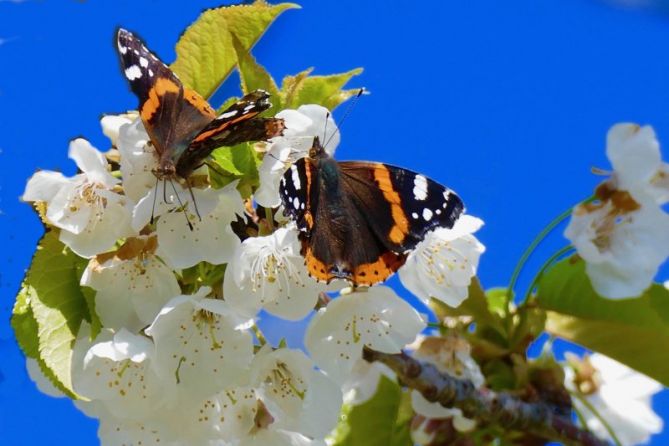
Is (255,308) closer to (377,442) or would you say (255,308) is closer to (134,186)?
(134,186)

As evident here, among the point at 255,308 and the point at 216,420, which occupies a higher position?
A: the point at 255,308

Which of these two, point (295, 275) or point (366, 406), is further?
point (366, 406)

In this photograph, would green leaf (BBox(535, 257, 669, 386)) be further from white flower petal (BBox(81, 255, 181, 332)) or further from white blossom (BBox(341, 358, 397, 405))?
white flower petal (BBox(81, 255, 181, 332))

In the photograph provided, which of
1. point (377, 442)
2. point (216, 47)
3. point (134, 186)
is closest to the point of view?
point (134, 186)

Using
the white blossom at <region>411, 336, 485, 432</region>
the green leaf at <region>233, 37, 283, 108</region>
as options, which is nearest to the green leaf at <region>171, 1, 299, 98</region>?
the green leaf at <region>233, 37, 283, 108</region>

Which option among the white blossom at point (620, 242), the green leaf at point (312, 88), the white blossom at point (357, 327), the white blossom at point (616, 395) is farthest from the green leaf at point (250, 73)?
the white blossom at point (616, 395)

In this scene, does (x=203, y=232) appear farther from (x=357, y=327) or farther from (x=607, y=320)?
(x=607, y=320)

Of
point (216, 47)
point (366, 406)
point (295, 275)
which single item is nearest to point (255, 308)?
point (295, 275)
